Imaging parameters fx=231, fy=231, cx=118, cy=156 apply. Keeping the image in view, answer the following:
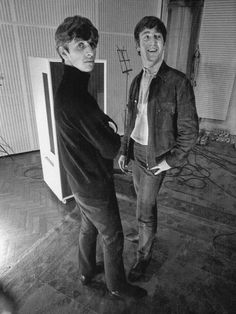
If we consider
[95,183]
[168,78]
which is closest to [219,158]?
[168,78]

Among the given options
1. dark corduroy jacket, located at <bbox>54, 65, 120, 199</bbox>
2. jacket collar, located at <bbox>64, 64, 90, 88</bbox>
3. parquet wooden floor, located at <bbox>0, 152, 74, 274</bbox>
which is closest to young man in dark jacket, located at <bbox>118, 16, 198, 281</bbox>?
dark corduroy jacket, located at <bbox>54, 65, 120, 199</bbox>

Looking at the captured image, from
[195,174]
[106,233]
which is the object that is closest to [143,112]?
[106,233]

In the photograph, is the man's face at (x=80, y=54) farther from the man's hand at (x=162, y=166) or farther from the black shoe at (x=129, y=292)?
the black shoe at (x=129, y=292)

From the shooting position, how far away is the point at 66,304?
166 centimetres

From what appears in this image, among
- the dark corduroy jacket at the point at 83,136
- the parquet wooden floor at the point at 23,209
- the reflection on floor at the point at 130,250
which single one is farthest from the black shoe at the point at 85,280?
the dark corduroy jacket at the point at 83,136

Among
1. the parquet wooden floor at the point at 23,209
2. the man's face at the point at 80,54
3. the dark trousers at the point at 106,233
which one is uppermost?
the man's face at the point at 80,54

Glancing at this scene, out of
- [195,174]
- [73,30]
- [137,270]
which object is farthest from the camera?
[195,174]

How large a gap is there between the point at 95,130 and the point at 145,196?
0.79 m

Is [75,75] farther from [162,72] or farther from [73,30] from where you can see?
[162,72]

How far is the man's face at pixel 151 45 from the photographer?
1496 mm

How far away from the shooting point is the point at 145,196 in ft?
5.71

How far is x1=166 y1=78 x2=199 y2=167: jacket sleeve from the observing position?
144cm

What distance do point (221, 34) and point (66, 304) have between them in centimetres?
545

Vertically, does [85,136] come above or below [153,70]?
below
